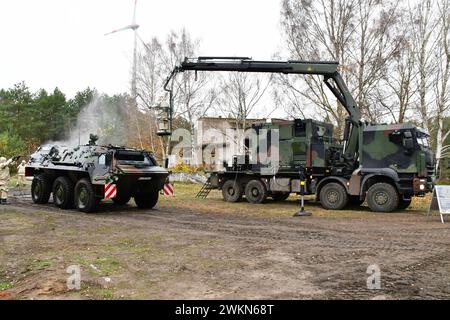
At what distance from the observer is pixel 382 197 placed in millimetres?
13000

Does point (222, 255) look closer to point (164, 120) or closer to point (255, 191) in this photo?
point (164, 120)

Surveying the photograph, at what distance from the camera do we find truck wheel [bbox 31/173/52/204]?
14805mm

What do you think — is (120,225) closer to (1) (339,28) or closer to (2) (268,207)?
(2) (268,207)

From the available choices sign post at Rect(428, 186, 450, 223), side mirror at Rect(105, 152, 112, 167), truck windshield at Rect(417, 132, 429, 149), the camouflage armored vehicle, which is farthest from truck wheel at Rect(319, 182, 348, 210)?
side mirror at Rect(105, 152, 112, 167)

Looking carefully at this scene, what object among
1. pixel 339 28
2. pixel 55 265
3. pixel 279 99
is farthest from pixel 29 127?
pixel 55 265

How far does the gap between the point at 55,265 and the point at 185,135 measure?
3234cm

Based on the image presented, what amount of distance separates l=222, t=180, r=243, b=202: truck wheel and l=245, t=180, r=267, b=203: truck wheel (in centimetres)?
46

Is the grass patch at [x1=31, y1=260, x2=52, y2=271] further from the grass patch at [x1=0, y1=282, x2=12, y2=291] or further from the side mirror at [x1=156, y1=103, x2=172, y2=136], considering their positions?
the side mirror at [x1=156, y1=103, x2=172, y2=136]

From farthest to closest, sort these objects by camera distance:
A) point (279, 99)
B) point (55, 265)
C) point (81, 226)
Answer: point (279, 99) → point (81, 226) → point (55, 265)

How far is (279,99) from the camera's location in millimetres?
24250

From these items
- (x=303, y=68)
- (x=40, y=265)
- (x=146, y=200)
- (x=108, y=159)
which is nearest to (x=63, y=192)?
(x=108, y=159)

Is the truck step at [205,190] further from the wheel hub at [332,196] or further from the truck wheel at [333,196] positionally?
the wheel hub at [332,196]

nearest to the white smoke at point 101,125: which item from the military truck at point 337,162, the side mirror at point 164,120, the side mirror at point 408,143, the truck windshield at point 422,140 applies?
the side mirror at point 164,120

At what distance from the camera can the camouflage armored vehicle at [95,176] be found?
12195mm
